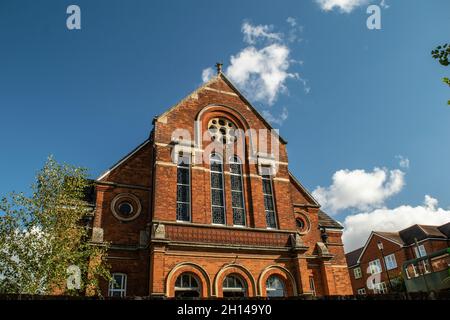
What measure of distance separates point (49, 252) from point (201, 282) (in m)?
6.83

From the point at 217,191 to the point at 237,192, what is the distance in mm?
1250

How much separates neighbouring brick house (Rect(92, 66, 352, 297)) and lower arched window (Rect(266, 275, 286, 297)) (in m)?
0.05

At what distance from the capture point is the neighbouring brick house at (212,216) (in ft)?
55.1

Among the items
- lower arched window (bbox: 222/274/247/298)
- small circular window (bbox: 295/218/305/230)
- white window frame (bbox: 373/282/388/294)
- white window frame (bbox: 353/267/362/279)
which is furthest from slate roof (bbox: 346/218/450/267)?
lower arched window (bbox: 222/274/247/298)

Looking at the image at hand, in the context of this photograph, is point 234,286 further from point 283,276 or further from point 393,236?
point 393,236

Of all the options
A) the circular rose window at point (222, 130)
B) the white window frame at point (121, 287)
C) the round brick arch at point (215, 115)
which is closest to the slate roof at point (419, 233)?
the round brick arch at point (215, 115)

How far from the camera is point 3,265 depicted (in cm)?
1309

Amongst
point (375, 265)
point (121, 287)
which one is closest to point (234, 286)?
point (121, 287)

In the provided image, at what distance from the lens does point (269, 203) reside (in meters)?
20.7

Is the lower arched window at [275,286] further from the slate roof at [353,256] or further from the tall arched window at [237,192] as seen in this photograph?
the slate roof at [353,256]

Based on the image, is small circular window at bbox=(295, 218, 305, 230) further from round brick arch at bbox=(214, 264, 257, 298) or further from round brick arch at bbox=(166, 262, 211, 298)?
round brick arch at bbox=(166, 262, 211, 298)

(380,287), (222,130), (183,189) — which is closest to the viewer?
(183,189)

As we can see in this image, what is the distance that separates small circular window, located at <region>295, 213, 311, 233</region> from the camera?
21931mm
